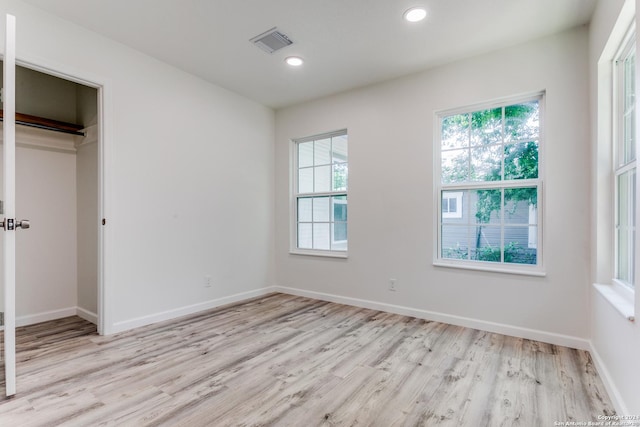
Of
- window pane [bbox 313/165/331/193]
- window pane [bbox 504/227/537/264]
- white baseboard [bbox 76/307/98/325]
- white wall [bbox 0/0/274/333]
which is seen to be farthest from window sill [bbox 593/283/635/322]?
Result: white baseboard [bbox 76/307/98/325]

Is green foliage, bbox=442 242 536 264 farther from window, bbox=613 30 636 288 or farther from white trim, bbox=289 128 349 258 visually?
white trim, bbox=289 128 349 258

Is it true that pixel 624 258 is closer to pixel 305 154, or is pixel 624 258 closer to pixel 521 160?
pixel 521 160

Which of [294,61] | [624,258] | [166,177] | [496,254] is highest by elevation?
[294,61]

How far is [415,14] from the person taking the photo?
2461 millimetres

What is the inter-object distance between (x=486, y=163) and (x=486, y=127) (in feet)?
1.17

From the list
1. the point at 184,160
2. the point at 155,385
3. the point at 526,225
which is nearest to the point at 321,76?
the point at 184,160

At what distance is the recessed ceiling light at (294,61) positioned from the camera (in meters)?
3.15

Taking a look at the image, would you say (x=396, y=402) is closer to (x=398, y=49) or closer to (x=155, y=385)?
(x=155, y=385)

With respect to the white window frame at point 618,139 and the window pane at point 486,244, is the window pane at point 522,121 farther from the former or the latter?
the window pane at point 486,244

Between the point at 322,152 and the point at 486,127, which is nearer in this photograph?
the point at 486,127

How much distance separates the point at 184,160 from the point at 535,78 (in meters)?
3.51

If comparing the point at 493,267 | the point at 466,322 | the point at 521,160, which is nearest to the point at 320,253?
the point at 466,322

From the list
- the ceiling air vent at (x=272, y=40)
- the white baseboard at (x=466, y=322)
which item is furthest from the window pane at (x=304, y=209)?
the ceiling air vent at (x=272, y=40)

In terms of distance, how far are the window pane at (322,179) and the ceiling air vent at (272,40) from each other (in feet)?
5.49
